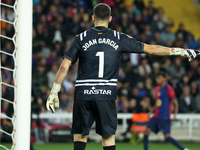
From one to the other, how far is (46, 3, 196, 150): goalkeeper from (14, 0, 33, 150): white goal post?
0.25 metres

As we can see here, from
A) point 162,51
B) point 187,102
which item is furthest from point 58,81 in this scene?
point 187,102

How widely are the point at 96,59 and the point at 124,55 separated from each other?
28.7ft

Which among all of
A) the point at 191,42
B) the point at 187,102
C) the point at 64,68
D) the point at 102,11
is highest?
the point at 102,11

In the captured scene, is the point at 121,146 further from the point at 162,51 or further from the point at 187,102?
the point at 162,51

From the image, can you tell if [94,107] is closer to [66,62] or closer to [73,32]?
[66,62]

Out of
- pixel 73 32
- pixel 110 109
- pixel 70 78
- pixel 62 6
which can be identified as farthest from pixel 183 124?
pixel 110 109

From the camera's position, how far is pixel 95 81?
198 inches

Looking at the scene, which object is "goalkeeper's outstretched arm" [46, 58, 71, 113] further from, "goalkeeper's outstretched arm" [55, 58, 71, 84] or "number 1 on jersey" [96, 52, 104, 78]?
"number 1 on jersey" [96, 52, 104, 78]

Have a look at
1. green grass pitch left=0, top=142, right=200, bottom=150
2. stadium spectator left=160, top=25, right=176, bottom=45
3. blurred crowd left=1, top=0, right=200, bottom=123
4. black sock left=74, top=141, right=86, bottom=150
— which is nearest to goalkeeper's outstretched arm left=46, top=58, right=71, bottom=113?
black sock left=74, top=141, right=86, bottom=150

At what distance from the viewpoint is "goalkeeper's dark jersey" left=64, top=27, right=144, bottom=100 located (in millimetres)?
5012

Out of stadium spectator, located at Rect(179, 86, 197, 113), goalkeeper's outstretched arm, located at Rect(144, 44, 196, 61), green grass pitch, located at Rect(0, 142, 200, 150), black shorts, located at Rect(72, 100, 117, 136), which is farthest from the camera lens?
stadium spectator, located at Rect(179, 86, 197, 113)

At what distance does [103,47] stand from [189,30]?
1150 cm

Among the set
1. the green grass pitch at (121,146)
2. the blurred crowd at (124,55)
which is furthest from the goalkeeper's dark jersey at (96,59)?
the blurred crowd at (124,55)

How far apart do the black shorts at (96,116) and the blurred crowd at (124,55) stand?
22.0 feet
